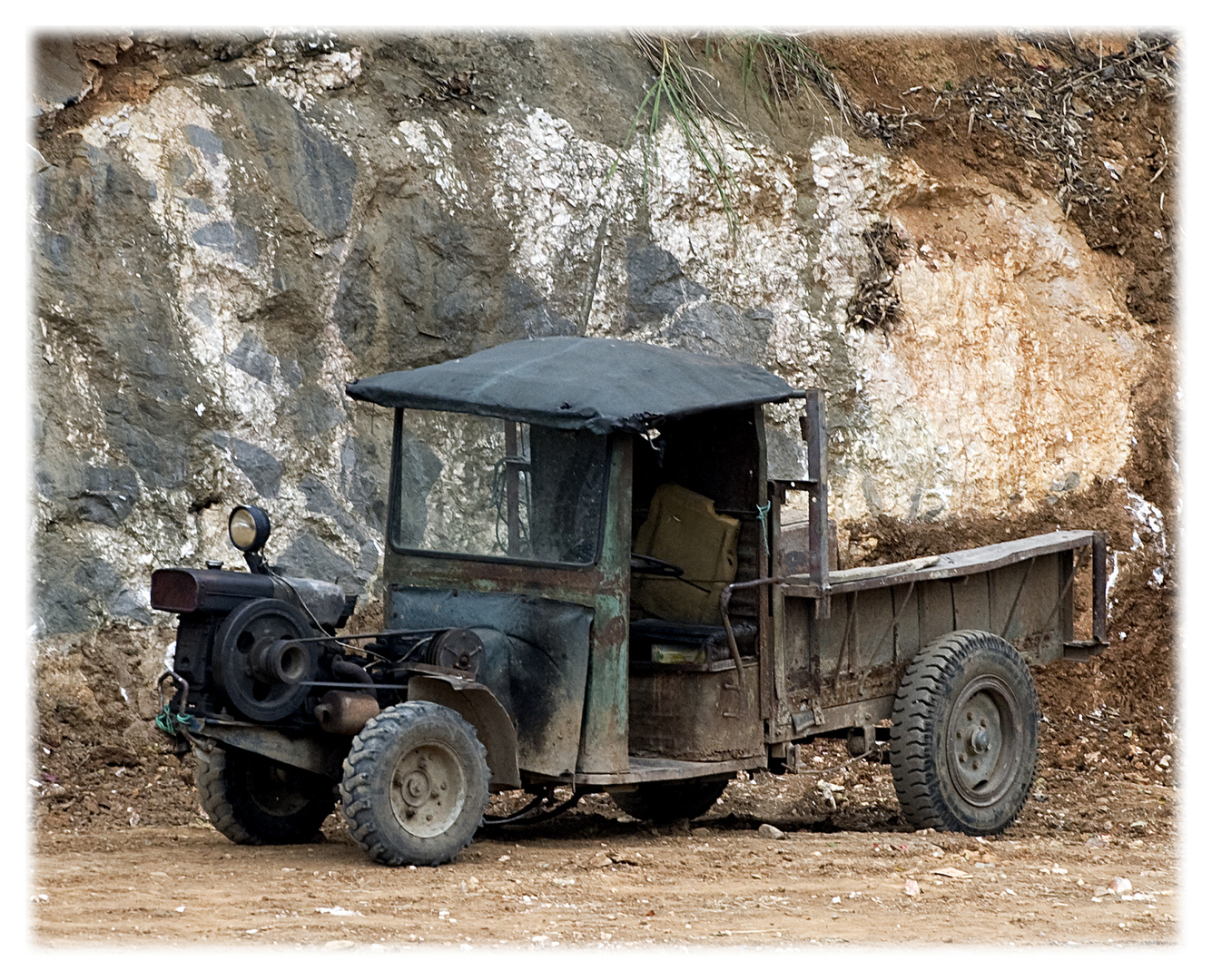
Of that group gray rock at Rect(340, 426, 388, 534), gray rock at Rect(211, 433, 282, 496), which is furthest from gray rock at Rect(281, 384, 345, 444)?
gray rock at Rect(211, 433, 282, 496)

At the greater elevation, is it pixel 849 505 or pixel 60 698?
pixel 849 505

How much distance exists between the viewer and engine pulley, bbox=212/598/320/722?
21.7 feet

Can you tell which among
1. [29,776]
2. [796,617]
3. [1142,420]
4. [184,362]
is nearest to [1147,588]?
[1142,420]

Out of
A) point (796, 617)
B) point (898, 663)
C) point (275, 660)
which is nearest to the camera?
point (275, 660)

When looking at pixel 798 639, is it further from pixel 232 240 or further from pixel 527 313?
pixel 232 240

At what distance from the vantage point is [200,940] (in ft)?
16.9

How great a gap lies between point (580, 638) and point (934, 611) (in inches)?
91.1

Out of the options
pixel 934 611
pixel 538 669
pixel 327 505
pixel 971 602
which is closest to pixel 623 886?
pixel 538 669

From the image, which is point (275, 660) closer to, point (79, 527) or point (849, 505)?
point (79, 527)

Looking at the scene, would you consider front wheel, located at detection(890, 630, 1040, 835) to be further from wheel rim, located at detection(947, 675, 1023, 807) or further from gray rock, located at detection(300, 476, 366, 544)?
gray rock, located at detection(300, 476, 366, 544)

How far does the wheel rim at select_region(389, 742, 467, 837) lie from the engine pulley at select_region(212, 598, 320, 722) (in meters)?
0.55

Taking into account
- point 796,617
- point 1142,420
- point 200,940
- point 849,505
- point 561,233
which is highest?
point 561,233

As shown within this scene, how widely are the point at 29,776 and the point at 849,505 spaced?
5949 millimetres

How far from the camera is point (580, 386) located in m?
7.14
